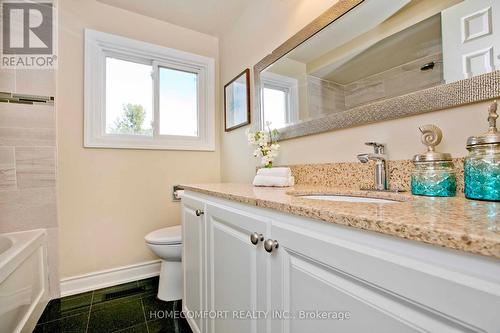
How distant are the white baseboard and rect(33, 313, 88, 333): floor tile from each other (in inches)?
12.6

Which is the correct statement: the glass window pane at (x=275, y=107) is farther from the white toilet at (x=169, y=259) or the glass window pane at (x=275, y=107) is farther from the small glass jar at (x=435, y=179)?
the white toilet at (x=169, y=259)

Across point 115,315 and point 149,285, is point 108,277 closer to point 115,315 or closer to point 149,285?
point 149,285

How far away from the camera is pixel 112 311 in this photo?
149 centimetres

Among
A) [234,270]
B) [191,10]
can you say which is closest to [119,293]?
[234,270]

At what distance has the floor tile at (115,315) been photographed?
1339 mm

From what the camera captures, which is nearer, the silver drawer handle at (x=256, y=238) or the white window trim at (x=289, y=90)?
the silver drawer handle at (x=256, y=238)

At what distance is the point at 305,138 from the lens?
51.6 inches

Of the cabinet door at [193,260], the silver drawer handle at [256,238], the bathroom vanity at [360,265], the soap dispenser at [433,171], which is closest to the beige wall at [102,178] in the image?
the cabinet door at [193,260]

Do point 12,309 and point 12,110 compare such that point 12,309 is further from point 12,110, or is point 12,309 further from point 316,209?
point 316,209

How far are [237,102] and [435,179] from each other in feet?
5.13

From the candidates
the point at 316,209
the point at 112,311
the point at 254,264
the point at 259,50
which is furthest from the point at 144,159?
the point at 316,209
